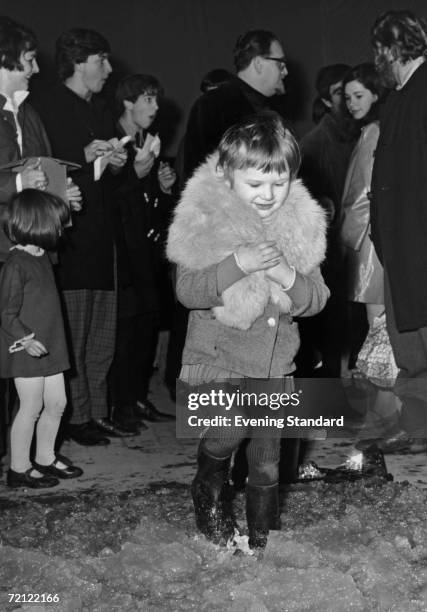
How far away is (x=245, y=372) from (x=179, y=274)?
36cm

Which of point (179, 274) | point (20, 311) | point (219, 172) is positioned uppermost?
point (219, 172)

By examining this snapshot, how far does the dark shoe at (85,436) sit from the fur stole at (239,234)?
1824mm

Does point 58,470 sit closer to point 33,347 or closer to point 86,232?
point 33,347

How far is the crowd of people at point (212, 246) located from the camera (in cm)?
306

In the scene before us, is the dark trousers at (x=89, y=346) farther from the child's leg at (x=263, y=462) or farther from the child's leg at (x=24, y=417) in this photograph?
the child's leg at (x=263, y=462)

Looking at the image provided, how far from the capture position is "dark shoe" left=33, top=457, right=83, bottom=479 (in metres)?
4.20

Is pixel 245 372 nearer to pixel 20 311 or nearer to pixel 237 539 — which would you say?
pixel 237 539

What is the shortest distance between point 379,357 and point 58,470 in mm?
1498

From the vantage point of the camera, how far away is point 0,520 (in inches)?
141

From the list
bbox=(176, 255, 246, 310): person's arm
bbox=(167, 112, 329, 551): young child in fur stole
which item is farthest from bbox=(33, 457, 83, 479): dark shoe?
bbox=(176, 255, 246, 310): person's arm

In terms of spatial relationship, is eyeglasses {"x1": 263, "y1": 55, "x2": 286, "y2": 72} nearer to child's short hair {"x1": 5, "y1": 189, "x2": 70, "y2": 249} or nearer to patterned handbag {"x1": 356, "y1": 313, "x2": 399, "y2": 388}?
patterned handbag {"x1": 356, "y1": 313, "x2": 399, "y2": 388}

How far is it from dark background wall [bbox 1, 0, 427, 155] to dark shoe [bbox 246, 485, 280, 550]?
3.44 m

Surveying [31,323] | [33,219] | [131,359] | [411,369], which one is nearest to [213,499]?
[31,323]

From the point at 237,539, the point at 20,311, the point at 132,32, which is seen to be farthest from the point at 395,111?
the point at 132,32
